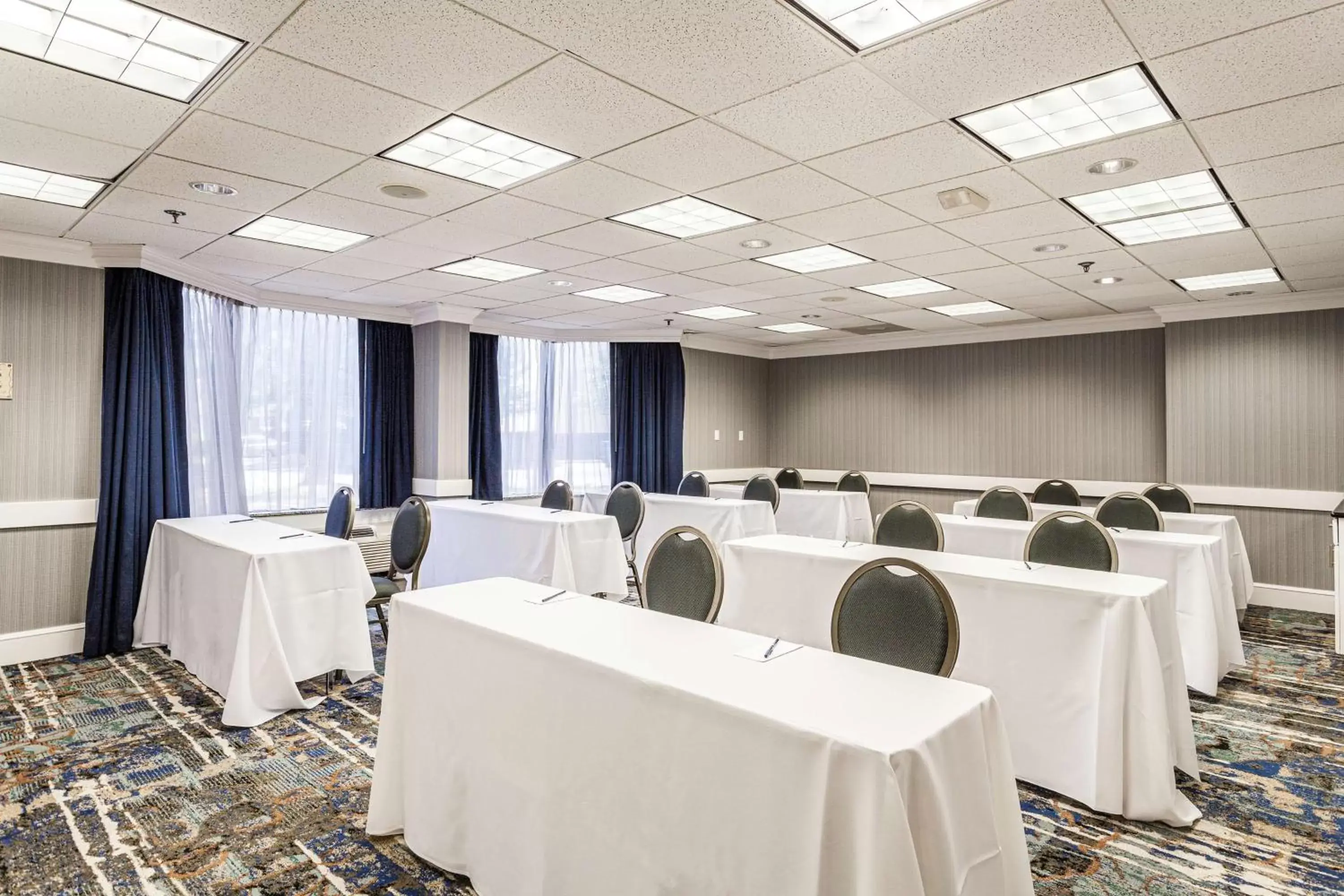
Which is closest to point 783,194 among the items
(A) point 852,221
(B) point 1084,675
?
(A) point 852,221

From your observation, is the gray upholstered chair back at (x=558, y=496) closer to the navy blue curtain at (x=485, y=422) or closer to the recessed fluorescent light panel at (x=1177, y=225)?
the navy blue curtain at (x=485, y=422)

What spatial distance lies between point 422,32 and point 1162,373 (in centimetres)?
750

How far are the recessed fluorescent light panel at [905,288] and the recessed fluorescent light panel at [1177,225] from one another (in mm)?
1505

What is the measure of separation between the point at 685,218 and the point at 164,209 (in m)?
2.75

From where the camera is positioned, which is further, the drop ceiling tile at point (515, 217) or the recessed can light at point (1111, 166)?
the drop ceiling tile at point (515, 217)

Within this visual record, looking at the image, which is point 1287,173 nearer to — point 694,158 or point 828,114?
point 828,114

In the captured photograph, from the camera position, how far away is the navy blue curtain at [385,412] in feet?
23.3

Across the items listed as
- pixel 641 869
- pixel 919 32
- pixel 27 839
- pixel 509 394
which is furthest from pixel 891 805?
pixel 509 394

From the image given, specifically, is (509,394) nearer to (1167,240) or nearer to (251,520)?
(251,520)

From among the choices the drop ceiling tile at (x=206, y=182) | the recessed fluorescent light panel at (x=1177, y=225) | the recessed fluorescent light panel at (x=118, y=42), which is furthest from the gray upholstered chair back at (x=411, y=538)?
the recessed fluorescent light panel at (x=1177, y=225)

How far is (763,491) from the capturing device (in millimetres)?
7727

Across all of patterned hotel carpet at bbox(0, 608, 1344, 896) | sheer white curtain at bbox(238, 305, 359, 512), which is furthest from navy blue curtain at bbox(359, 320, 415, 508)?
patterned hotel carpet at bbox(0, 608, 1344, 896)

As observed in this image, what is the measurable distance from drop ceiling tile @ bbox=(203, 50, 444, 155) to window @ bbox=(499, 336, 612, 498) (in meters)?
5.07

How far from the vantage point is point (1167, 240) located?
15.2ft
